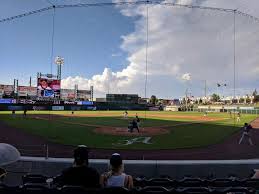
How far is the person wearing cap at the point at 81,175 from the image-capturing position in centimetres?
528

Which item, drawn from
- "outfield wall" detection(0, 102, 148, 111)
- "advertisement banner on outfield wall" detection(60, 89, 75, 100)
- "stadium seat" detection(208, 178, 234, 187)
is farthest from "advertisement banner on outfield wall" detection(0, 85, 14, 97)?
"stadium seat" detection(208, 178, 234, 187)

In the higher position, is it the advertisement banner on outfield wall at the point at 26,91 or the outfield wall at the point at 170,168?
the advertisement banner on outfield wall at the point at 26,91

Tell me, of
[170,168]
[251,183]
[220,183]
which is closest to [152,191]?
[220,183]

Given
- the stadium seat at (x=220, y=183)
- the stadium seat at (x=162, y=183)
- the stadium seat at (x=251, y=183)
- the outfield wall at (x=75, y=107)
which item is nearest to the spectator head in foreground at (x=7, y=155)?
the stadium seat at (x=162, y=183)

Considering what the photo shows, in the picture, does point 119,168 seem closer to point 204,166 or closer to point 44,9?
point 204,166

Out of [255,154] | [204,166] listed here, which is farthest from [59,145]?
[204,166]

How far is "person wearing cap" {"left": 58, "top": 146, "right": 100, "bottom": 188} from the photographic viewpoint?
528 centimetres

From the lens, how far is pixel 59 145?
22.4 meters

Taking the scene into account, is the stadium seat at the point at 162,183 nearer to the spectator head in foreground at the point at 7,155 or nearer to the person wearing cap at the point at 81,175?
the person wearing cap at the point at 81,175

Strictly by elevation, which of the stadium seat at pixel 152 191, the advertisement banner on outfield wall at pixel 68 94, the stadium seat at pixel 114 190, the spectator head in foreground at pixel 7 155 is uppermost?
the advertisement banner on outfield wall at pixel 68 94

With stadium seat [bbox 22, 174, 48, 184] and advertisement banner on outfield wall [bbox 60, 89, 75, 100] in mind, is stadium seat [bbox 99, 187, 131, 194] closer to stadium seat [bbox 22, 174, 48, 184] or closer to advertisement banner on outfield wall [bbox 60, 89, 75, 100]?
stadium seat [bbox 22, 174, 48, 184]

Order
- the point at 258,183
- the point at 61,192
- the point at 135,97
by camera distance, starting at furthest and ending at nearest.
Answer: the point at 135,97 → the point at 258,183 → the point at 61,192

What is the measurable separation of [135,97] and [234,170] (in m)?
112

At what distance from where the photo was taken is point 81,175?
17.4 ft
